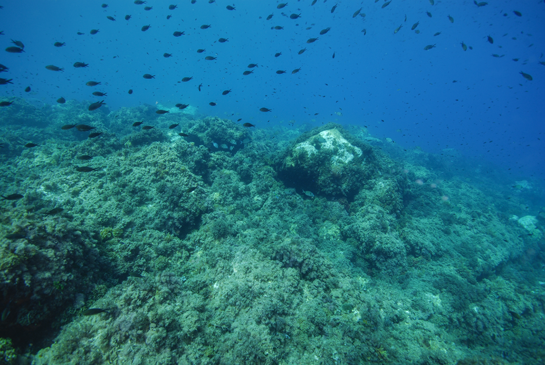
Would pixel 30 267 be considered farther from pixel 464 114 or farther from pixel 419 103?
pixel 419 103

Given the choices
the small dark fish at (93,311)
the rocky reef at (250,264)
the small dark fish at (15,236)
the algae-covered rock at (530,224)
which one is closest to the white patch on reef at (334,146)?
the rocky reef at (250,264)

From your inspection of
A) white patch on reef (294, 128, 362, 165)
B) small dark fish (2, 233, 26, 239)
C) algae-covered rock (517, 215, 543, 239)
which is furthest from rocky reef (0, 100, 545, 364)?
algae-covered rock (517, 215, 543, 239)

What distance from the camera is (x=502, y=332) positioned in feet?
25.2

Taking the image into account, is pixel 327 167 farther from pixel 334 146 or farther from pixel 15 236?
pixel 15 236

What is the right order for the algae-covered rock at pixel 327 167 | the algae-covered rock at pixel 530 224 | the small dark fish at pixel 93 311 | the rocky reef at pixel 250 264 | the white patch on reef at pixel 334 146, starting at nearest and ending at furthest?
the small dark fish at pixel 93 311, the rocky reef at pixel 250 264, the algae-covered rock at pixel 327 167, the white patch on reef at pixel 334 146, the algae-covered rock at pixel 530 224

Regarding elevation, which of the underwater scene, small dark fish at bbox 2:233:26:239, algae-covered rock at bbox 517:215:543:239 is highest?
small dark fish at bbox 2:233:26:239

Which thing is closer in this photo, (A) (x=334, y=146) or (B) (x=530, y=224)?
(A) (x=334, y=146)

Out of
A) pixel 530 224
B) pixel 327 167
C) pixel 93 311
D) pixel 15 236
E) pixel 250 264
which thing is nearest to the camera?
pixel 93 311

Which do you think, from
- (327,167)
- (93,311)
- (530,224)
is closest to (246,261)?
(93,311)

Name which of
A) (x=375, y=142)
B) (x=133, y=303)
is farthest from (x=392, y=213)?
(x=375, y=142)

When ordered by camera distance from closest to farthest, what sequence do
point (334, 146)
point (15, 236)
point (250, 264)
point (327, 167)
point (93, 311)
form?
1. point (93, 311)
2. point (15, 236)
3. point (250, 264)
4. point (327, 167)
5. point (334, 146)

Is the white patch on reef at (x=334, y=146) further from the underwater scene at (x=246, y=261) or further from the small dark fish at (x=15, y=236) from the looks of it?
the small dark fish at (x=15, y=236)

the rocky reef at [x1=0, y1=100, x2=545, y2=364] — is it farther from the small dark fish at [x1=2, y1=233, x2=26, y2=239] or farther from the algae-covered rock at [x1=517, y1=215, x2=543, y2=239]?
the algae-covered rock at [x1=517, y1=215, x2=543, y2=239]

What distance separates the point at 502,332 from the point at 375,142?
89.3ft
